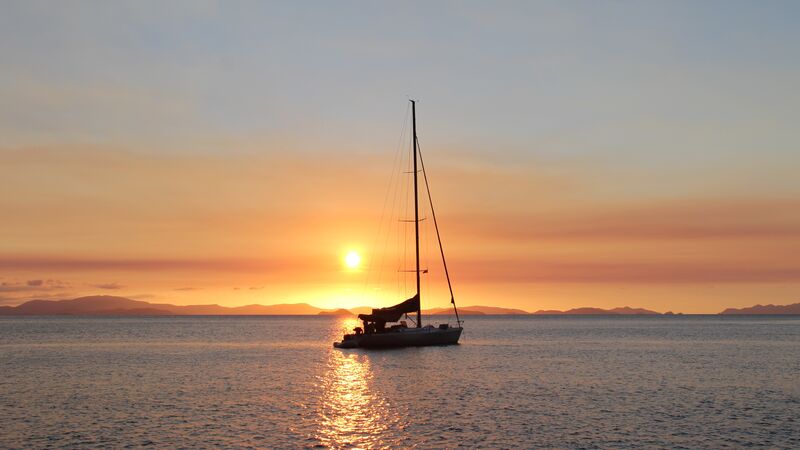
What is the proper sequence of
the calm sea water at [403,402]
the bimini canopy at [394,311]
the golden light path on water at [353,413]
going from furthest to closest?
the bimini canopy at [394,311]
the calm sea water at [403,402]
the golden light path on water at [353,413]

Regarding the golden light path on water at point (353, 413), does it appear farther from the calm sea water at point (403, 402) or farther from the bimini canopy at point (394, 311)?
the bimini canopy at point (394, 311)

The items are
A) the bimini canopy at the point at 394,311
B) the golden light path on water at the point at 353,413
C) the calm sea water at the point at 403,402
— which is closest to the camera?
the golden light path on water at the point at 353,413

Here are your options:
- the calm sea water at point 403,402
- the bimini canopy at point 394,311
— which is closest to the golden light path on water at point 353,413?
the calm sea water at point 403,402

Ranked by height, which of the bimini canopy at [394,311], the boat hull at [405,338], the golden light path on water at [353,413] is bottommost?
the golden light path on water at [353,413]

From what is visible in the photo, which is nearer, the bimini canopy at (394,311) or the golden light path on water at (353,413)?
the golden light path on water at (353,413)

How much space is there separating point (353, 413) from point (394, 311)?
134 ft

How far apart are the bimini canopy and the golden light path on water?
1615cm

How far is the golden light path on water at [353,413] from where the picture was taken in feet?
111

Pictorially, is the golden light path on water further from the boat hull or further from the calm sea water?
the boat hull

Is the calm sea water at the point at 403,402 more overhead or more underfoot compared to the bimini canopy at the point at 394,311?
more underfoot

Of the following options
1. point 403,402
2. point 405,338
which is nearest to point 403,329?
point 405,338

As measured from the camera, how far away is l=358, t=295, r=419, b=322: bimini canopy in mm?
81375

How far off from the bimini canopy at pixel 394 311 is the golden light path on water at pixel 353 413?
53.0ft

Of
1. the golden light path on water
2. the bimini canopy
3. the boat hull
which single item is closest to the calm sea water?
the golden light path on water
